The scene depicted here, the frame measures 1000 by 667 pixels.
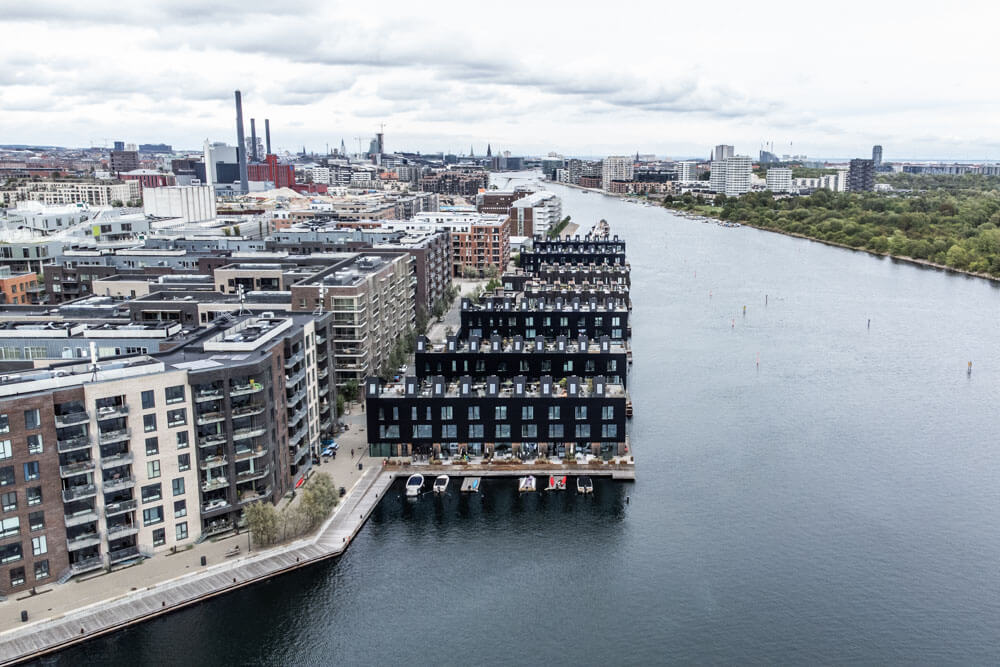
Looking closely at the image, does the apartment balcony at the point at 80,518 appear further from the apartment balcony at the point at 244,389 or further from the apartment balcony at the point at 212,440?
the apartment balcony at the point at 244,389

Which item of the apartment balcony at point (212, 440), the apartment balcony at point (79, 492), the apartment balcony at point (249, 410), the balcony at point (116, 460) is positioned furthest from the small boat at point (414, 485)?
the apartment balcony at point (79, 492)

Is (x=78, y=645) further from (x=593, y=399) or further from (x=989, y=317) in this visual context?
(x=989, y=317)

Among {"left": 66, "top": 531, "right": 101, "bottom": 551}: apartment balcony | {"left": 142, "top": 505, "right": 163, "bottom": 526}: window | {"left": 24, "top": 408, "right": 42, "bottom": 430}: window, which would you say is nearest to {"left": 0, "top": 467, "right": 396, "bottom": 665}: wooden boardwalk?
{"left": 66, "top": 531, "right": 101, "bottom": 551}: apartment balcony

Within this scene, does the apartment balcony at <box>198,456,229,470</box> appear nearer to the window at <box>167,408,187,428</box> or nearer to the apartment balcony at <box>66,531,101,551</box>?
the window at <box>167,408,187,428</box>

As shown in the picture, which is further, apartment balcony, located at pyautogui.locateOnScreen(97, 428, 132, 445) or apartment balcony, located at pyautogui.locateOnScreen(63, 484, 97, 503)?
apartment balcony, located at pyautogui.locateOnScreen(97, 428, 132, 445)

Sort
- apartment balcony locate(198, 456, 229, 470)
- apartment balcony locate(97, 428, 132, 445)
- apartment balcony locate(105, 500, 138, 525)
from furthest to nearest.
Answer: apartment balcony locate(198, 456, 229, 470)
apartment balcony locate(105, 500, 138, 525)
apartment balcony locate(97, 428, 132, 445)
